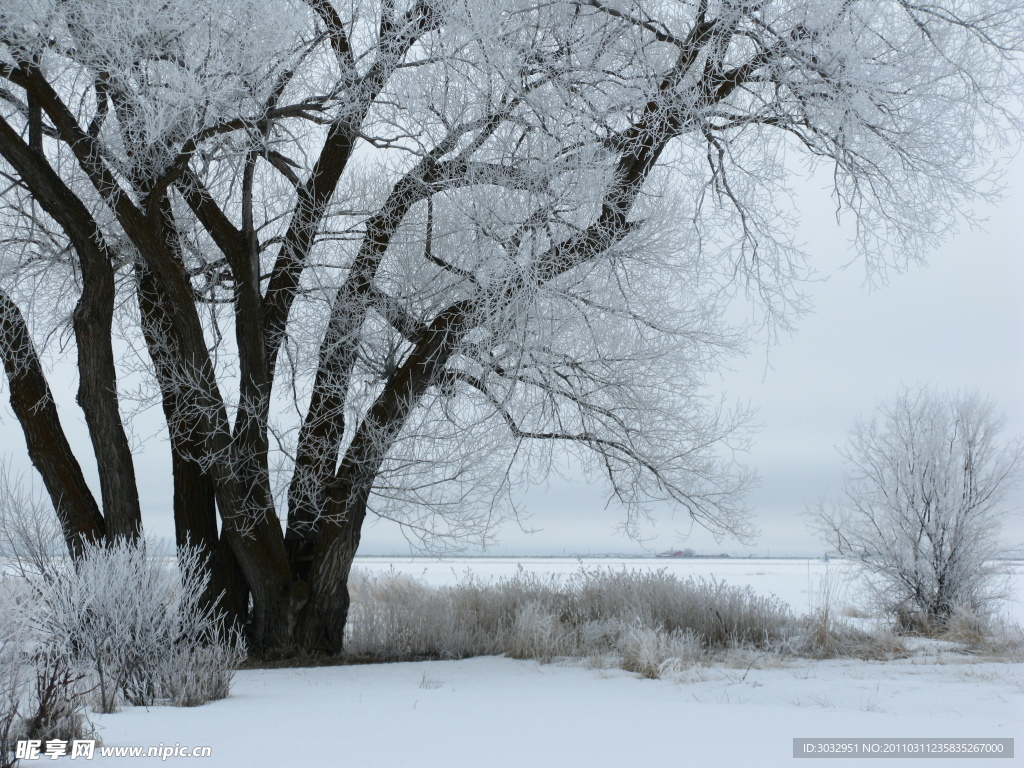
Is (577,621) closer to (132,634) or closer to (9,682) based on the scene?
(132,634)

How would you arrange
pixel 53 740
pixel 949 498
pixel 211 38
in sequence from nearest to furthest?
1. pixel 53 740
2. pixel 211 38
3. pixel 949 498

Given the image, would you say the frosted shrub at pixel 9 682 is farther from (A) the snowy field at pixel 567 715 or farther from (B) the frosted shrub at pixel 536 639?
(B) the frosted shrub at pixel 536 639

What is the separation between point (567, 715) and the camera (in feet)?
17.7

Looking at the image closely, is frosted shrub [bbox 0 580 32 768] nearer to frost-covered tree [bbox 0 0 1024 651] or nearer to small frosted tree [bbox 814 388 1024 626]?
frost-covered tree [bbox 0 0 1024 651]

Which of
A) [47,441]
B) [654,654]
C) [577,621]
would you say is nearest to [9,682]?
[654,654]

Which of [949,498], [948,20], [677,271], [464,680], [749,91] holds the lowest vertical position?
[464,680]

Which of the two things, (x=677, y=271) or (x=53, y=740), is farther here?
(x=677, y=271)

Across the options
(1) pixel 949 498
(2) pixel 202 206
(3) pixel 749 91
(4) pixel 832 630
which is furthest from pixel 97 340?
(1) pixel 949 498

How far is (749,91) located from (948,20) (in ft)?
6.17

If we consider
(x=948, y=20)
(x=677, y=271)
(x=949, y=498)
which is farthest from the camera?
(x=949, y=498)

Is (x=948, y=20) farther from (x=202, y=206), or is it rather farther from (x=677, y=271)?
(x=202, y=206)

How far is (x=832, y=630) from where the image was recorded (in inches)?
380

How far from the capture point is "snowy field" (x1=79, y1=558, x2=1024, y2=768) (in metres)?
4.36

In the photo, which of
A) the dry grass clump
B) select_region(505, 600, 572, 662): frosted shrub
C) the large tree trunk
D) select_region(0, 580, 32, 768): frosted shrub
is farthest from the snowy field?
the large tree trunk
